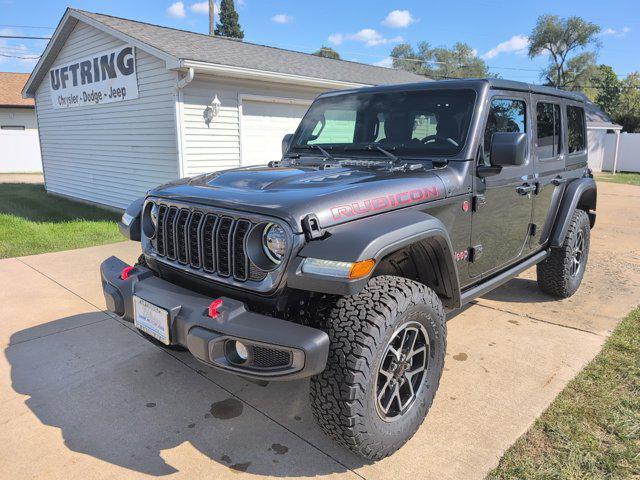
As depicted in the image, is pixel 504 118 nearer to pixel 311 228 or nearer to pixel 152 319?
pixel 311 228

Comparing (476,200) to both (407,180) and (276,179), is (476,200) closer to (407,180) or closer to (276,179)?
(407,180)

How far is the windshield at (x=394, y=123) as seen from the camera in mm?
3326

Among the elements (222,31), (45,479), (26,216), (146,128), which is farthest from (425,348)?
(222,31)

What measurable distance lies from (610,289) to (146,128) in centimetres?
830

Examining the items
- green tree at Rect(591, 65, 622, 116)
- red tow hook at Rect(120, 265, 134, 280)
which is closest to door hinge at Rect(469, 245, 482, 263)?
red tow hook at Rect(120, 265, 134, 280)

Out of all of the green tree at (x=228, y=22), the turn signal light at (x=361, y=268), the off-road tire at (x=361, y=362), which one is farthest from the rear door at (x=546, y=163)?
the green tree at (x=228, y=22)

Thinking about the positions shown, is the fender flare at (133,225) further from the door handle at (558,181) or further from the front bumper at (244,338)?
the door handle at (558,181)

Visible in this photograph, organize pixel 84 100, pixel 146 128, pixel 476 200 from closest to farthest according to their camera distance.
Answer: pixel 476 200, pixel 146 128, pixel 84 100

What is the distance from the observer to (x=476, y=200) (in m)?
3.21

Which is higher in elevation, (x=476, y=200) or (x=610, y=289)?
(x=476, y=200)

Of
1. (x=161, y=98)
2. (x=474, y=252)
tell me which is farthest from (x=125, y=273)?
(x=161, y=98)

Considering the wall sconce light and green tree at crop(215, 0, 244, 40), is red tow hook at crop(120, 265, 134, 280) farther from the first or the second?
green tree at crop(215, 0, 244, 40)

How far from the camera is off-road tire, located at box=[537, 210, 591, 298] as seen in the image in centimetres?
459

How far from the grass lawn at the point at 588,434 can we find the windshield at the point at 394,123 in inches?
68.9
